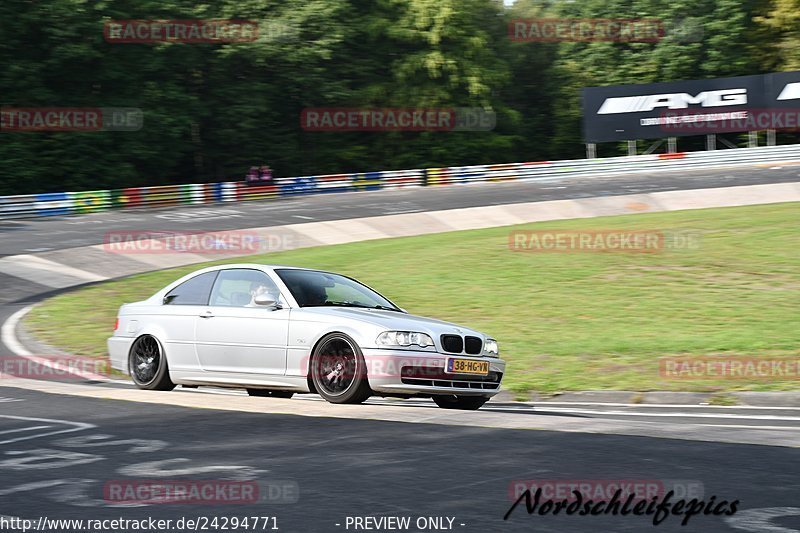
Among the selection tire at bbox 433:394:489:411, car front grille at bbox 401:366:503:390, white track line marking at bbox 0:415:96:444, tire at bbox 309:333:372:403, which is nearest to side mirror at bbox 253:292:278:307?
tire at bbox 309:333:372:403

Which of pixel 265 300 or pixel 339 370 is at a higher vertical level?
pixel 265 300

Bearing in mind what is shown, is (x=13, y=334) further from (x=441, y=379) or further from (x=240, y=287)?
(x=441, y=379)

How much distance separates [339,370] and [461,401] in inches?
55.6

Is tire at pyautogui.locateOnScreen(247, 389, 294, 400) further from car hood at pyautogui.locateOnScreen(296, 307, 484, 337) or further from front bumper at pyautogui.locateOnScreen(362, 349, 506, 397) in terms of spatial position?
front bumper at pyautogui.locateOnScreen(362, 349, 506, 397)

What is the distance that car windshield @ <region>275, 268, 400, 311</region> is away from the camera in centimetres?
1017

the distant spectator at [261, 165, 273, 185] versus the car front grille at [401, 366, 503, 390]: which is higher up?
the distant spectator at [261, 165, 273, 185]

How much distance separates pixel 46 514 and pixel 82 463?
4.34ft

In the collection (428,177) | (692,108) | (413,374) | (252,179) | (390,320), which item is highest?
(692,108)

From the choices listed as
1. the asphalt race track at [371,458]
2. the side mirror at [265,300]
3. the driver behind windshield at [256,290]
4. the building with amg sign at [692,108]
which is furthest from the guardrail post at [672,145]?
the side mirror at [265,300]

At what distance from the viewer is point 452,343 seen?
9.67 m

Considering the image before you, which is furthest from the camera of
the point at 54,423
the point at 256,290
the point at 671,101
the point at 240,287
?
the point at 671,101

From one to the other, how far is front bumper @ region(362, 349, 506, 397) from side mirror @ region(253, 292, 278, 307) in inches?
49.5

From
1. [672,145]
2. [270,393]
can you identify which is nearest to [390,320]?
[270,393]

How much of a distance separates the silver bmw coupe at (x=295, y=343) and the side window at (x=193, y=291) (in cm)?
1
